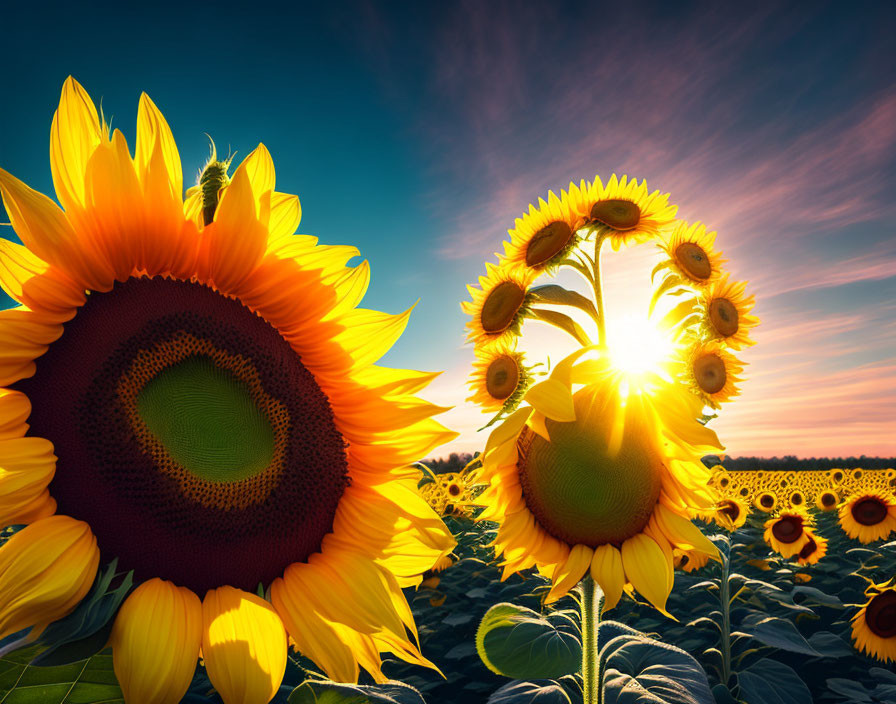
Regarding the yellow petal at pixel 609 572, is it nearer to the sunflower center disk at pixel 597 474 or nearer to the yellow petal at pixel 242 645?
the sunflower center disk at pixel 597 474

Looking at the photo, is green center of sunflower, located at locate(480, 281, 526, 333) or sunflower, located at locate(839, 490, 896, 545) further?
sunflower, located at locate(839, 490, 896, 545)

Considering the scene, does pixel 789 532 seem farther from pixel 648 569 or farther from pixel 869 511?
pixel 648 569

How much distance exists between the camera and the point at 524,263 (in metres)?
4.90

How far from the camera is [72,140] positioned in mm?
900

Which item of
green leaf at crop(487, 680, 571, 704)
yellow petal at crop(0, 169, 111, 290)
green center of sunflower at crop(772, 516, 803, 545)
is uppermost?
green center of sunflower at crop(772, 516, 803, 545)

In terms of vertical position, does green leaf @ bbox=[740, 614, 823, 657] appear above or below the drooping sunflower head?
below

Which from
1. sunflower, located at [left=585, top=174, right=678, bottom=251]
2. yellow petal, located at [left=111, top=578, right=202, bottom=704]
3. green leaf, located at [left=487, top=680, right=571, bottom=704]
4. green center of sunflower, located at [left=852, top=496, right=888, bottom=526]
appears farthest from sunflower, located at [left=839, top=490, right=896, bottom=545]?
yellow petal, located at [left=111, top=578, right=202, bottom=704]

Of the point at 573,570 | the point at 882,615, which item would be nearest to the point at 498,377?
the point at 573,570

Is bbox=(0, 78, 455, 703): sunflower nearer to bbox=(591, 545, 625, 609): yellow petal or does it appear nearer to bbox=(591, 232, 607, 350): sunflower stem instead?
bbox=(591, 545, 625, 609): yellow petal

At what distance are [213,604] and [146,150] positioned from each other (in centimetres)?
77

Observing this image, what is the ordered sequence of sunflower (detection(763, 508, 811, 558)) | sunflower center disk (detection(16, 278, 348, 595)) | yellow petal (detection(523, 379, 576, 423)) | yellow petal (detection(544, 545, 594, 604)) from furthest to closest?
1. sunflower (detection(763, 508, 811, 558))
2. yellow petal (detection(544, 545, 594, 604))
3. yellow petal (detection(523, 379, 576, 423))
4. sunflower center disk (detection(16, 278, 348, 595))

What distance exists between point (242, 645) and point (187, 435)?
0.36 meters

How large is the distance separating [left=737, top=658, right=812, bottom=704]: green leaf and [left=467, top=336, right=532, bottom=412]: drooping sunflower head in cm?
284

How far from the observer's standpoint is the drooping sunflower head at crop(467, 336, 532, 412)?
5146 mm
